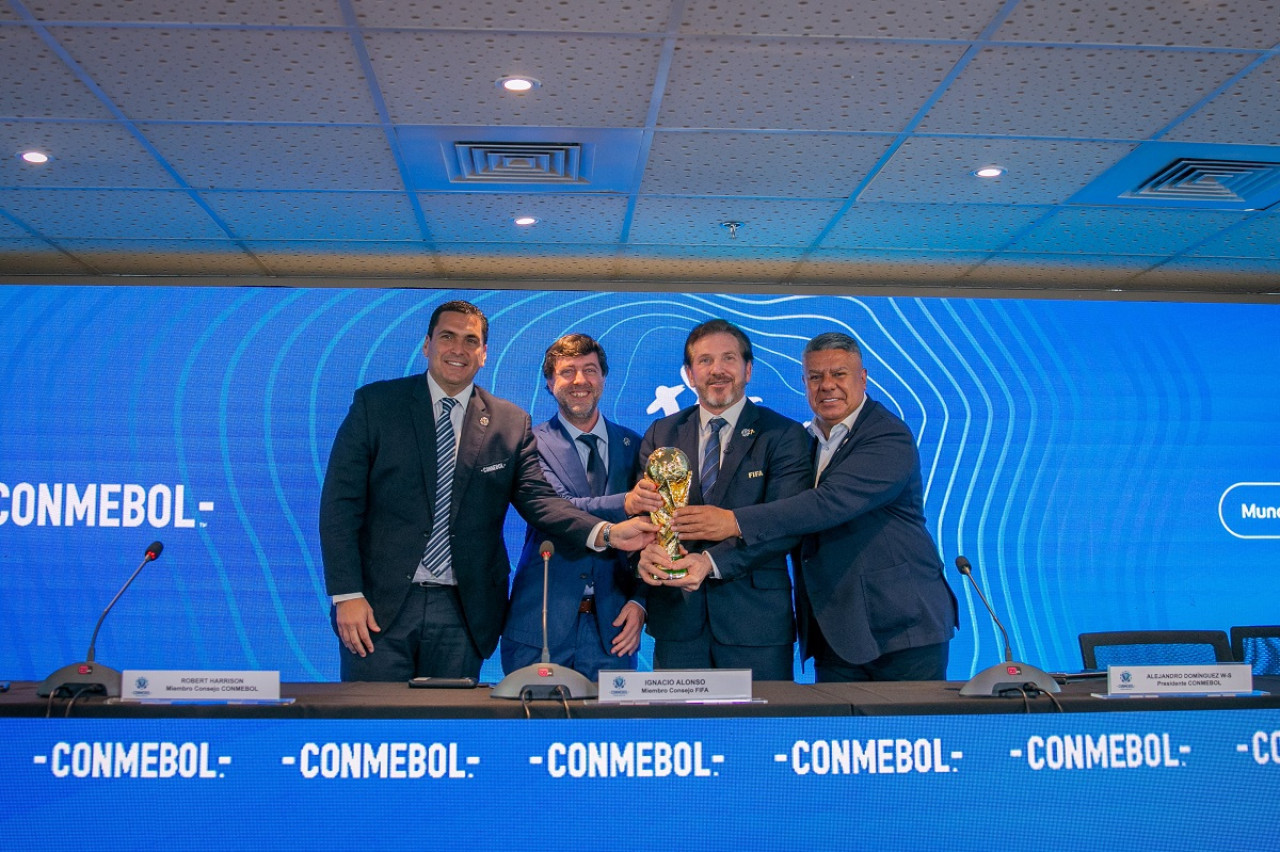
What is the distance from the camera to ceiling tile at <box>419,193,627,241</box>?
393 centimetres

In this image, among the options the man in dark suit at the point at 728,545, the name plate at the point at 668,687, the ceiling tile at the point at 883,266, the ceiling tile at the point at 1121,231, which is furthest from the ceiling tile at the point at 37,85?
the ceiling tile at the point at 1121,231

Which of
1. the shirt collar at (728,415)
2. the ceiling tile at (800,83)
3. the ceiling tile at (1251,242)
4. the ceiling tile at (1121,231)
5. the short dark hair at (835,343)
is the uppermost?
the ceiling tile at (800,83)

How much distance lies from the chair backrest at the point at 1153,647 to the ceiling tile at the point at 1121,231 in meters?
1.71

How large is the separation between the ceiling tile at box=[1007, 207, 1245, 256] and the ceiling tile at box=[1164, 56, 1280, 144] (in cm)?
63

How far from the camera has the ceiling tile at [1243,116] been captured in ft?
9.77

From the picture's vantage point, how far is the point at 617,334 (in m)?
4.77

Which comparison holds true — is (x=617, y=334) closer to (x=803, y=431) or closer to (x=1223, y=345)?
(x=803, y=431)

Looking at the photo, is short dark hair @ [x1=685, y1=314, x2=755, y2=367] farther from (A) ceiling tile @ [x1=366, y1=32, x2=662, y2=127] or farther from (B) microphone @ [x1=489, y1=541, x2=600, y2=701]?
(B) microphone @ [x1=489, y1=541, x2=600, y2=701]

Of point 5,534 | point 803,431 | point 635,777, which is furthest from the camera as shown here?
point 5,534

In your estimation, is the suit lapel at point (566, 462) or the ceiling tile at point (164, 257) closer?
the suit lapel at point (566, 462)

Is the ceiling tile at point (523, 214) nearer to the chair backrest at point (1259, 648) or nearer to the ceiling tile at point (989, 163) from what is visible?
the ceiling tile at point (989, 163)

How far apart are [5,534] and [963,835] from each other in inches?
162

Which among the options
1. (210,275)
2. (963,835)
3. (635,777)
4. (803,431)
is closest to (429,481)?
(803,431)

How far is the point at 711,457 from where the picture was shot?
11.0ft
